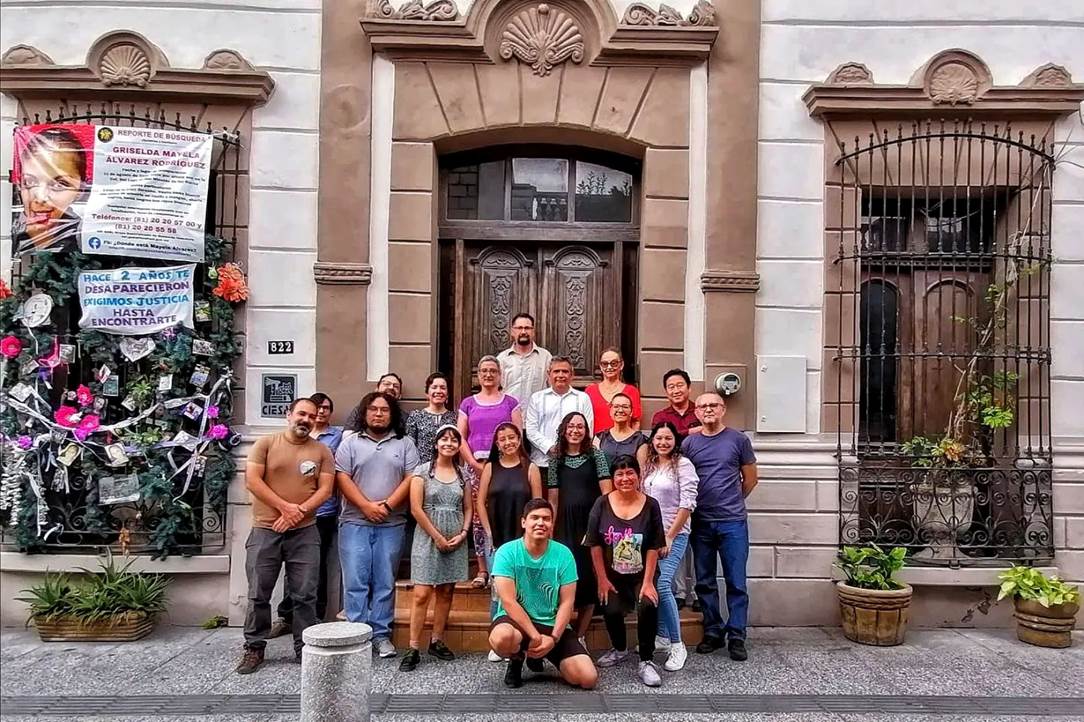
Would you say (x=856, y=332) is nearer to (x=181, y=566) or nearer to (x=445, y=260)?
(x=445, y=260)

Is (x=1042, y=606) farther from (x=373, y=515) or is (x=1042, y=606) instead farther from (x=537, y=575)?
(x=373, y=515)

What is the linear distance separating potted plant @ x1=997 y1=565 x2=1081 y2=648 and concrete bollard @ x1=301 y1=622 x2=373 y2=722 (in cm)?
548

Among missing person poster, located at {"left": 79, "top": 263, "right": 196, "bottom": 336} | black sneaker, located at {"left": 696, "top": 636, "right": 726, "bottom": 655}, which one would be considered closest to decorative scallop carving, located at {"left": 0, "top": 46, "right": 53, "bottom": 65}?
missing person poster, located at {"left": 79, "top": 263, "right": 196, "bottom": 336}

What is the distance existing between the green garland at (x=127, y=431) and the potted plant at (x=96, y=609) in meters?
0.44

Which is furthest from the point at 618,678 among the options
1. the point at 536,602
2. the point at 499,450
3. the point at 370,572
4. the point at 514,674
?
the point at 370,572

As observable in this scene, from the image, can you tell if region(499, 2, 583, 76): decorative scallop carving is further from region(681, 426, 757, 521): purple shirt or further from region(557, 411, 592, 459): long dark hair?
region(681, 426, 757, 521): purple shirt

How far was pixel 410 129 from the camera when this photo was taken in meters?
7.66

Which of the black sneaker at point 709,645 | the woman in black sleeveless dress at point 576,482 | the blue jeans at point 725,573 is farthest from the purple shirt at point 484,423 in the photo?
the black sneaker at point 709,645

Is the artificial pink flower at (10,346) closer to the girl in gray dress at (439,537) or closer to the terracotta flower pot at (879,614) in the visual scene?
the girl in gray dress at (439,537)

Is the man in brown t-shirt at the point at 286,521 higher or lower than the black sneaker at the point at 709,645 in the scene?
higher

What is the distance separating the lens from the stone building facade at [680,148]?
7.53 m

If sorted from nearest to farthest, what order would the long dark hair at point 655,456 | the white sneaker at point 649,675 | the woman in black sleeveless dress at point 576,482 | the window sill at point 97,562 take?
the white sneaker at point 649,675 → the woman in black sleeveless dress at point 576,482 → the long dark hair at point 655,456 → the window sill at point 97,562

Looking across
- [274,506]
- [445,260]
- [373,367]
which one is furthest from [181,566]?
[445,260]

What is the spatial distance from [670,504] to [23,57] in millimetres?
7026
